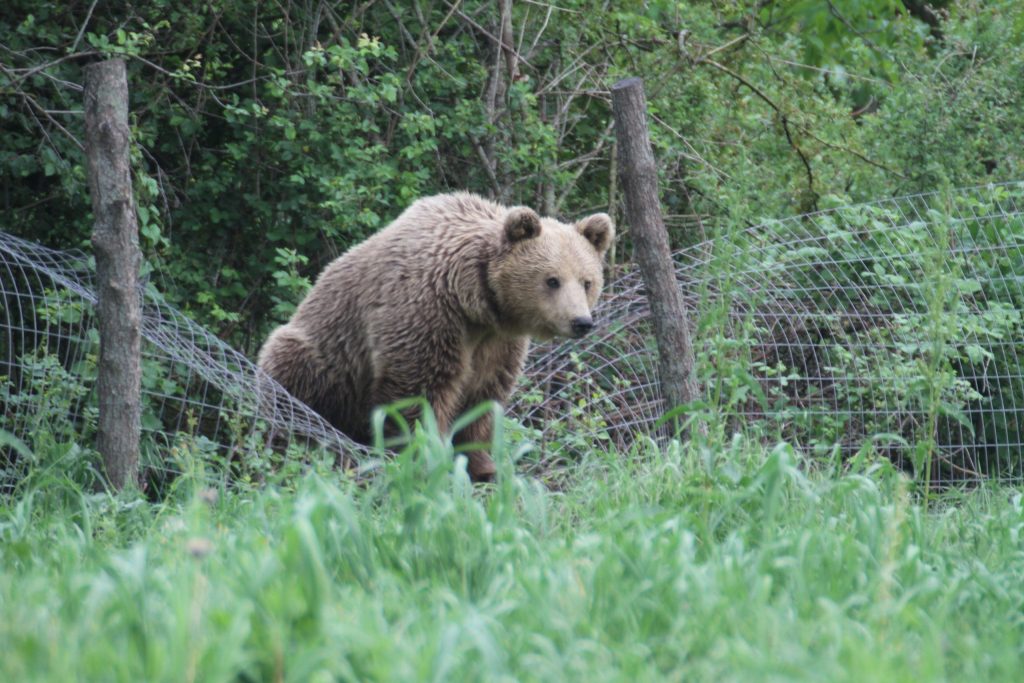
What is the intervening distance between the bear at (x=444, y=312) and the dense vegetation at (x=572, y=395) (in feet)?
1.56

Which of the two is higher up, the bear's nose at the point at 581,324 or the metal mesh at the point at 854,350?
the bear's nose at the point at 581,324

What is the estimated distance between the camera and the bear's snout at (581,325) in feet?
19.2

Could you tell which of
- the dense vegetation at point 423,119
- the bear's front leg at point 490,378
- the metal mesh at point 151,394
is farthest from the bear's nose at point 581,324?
the dense vegetation at point 423,119

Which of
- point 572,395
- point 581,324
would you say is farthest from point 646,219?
point 572,395

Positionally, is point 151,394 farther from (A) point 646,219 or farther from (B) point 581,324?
(A) point 646,219

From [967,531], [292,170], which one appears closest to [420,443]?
[967,531]

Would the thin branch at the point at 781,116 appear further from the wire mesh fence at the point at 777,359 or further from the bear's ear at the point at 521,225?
the bear's ear at the point at 521,225

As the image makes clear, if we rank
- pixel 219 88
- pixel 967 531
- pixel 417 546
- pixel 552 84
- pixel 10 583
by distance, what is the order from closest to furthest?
pixel 10 583, pixel 417 546, pixel 967 531, pixel 219 88, pixel 552 84

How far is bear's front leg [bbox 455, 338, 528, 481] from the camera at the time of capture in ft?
20.3

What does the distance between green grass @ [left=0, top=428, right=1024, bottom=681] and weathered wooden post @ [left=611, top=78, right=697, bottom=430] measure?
120 cm

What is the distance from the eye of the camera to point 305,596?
2.51 m

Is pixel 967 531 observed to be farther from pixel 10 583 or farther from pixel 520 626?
pixel 10 583

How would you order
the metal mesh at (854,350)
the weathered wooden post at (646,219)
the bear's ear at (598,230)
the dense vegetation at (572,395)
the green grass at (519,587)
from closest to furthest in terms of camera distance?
the green grass at (519,587) → the dense vegetation at (572,395) → the weathered wooden post at (646,219) → the metal mesh at (854,350) → the bear's ear at (598,230)

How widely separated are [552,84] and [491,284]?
299 centimetres
